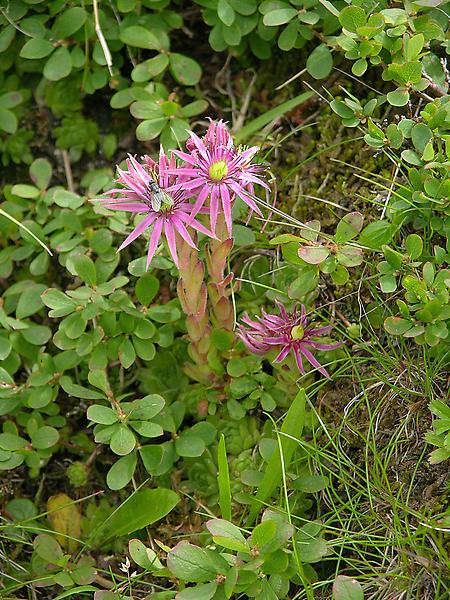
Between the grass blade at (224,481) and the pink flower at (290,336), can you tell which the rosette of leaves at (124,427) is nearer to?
the grass blade at (224,481)

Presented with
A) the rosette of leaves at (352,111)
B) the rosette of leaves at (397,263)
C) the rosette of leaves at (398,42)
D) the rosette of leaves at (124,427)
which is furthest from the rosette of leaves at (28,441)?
the rosette of leaves at (398,42)

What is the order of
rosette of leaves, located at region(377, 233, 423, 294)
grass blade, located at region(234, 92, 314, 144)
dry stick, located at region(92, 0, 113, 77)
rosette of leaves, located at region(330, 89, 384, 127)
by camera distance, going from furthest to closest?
grass blade, located at region(234, 92, 314, 144)
dry stick, located at region(92, 0, 113, 77)
rosette of leaves, located at region(330, 89, 384, 127)
rosette of leaves, located at region(377, 233, 423, 294)

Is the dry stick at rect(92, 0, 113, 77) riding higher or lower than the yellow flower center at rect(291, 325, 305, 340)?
higher

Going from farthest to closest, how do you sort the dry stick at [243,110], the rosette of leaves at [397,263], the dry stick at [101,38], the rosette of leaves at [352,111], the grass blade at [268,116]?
the dry stick at [243,110] < the grass blade at [268,116] < the dry stick at [101,38] < the rosette of leaves at [352,111] < the rosette of leaves at [397,263]

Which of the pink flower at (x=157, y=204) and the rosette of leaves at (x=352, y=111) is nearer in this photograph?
the pink flower at (x=157, y=204)

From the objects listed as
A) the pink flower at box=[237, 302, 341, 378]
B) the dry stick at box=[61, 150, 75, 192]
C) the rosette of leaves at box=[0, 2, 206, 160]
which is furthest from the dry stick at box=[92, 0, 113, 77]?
the pink flower at box=[237, 302, 341, 378]

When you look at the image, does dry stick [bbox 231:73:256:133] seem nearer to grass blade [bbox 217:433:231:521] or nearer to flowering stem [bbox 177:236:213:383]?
flowering stem [bbox 177:236:213:383]

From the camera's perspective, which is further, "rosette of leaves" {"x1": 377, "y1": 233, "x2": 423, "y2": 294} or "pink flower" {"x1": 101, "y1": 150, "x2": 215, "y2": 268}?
"rosette of leaves" {"x1": 377, "y1": 233, "x2": 423, "y2": 294}
